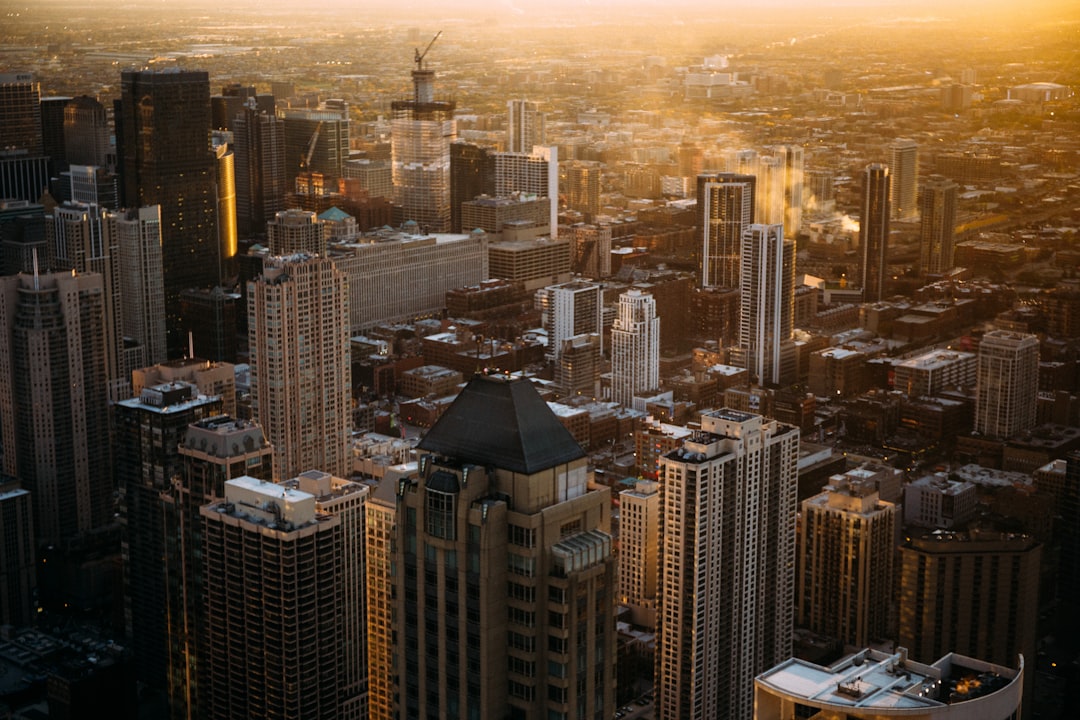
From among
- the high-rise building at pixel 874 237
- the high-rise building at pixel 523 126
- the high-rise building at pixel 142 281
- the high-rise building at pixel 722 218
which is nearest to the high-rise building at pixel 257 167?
the high-rise building at pixel 142 281

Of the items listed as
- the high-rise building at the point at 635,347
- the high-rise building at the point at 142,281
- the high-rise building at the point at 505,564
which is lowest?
the high-rise building at the point at 635,347

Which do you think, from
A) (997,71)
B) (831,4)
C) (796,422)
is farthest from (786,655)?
(831,4)

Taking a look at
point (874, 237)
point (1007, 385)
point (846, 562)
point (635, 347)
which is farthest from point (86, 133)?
point (846, 562)

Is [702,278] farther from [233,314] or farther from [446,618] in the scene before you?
[446,618]

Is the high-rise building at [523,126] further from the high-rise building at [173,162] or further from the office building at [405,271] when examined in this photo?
the high-rise building at [173,162]

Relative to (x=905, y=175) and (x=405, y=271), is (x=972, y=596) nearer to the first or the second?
(x=905, y=175)

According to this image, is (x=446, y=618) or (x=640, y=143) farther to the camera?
(x=640, y=143)
